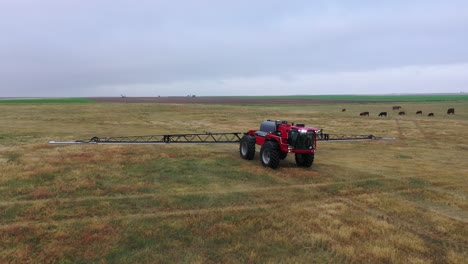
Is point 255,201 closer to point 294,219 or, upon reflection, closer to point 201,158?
point 294,219

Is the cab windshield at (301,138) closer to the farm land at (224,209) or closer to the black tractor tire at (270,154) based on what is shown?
the black tractor tire at (270,154)

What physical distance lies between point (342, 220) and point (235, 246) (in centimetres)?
344

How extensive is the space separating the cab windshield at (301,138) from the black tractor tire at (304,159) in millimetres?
682

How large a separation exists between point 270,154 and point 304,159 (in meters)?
1.86

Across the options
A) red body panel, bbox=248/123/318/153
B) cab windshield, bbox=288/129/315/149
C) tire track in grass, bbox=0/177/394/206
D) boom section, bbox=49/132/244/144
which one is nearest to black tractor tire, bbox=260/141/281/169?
red body panel, bbox=248/123/318/153

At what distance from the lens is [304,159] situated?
16.0 meters

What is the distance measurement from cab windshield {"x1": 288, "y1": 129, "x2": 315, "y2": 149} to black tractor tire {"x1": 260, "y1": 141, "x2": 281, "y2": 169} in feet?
2.56

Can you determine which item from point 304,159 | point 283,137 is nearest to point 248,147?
point 283,137

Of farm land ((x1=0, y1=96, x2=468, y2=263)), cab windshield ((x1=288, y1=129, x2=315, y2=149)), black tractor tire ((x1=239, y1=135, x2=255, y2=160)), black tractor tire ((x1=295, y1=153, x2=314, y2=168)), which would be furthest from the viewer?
black tractor tire ((x1=239, y1=135, x2=255, y2=160))

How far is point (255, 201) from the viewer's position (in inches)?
435

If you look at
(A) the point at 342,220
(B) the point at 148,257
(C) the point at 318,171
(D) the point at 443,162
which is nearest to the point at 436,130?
(D) the point at 443,162

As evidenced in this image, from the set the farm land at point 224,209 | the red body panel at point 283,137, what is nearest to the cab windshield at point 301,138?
the red body panel at point 283,137

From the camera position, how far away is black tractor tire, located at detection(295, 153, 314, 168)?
15.9 metres

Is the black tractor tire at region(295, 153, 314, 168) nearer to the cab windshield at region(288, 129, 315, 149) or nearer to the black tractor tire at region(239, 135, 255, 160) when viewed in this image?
the cab windshield at region(288, 129, 315, 149)
